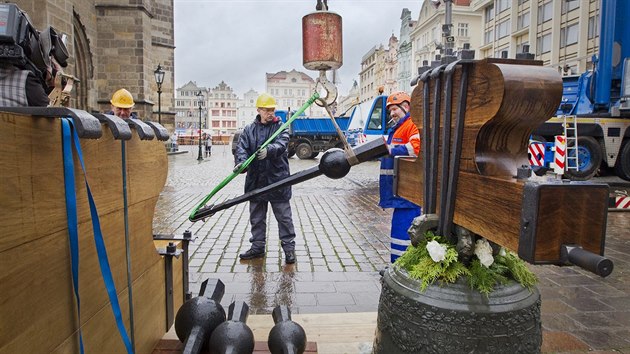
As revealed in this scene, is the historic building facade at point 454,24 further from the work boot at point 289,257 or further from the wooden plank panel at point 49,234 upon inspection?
the wooden plank panel at point 49,234

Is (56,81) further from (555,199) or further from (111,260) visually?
(555,199)

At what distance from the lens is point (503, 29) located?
4725cm

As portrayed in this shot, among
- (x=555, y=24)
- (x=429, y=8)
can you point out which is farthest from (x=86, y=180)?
(x=429, y=8)

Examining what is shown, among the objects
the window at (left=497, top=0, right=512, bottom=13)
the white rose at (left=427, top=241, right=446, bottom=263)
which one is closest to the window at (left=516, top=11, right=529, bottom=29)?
the window at (left=497, top=0, right=512, bottom=13)

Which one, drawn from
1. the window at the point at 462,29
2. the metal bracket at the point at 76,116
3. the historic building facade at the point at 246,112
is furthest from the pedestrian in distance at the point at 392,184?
the historic building facade at the point at 246,112

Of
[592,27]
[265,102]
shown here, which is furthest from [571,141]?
[592,27]

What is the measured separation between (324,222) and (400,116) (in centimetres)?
369

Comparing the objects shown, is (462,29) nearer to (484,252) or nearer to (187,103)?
(484,252)

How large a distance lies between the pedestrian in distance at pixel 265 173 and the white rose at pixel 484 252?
3.89 m

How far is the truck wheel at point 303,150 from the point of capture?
2548 cm

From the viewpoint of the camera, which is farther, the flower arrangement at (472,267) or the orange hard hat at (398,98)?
the orange hard hat at (398,98)

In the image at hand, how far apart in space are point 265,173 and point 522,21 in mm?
46069

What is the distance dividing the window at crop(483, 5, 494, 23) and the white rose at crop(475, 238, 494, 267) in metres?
54.3

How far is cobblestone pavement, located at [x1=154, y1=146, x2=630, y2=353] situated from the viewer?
352cm
